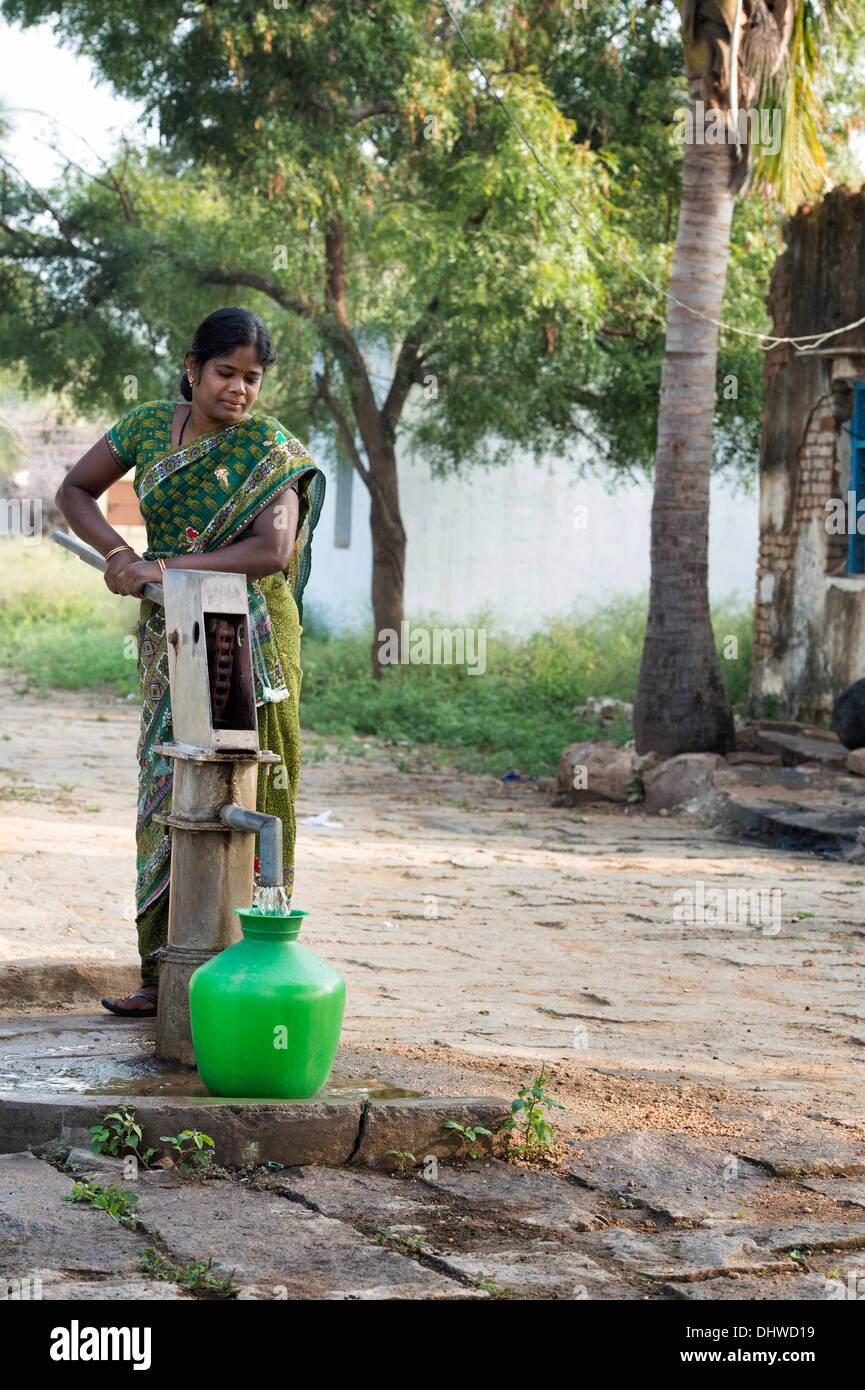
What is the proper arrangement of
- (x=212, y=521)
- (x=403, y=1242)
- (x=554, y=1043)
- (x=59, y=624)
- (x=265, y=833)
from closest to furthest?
1. (x=403, y=1242)
2. (x=265, y=833)
3. (x=212, y=521)
4. (x=554, y=1043)
5. (x=59, y=624)

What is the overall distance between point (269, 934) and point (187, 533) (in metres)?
1.12

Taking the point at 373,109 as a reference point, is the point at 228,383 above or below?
below

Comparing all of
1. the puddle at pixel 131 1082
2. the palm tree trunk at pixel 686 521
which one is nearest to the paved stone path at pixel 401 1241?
the puddle at pixel 131 1082

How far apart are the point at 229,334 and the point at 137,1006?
175cm

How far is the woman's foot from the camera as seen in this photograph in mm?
4035

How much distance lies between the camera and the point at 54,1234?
278 centimetres

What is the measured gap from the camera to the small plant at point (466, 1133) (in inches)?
131

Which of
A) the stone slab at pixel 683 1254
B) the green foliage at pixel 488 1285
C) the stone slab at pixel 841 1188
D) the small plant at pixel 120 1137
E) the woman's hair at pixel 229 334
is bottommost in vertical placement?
the stone slab at pixel 841 1188

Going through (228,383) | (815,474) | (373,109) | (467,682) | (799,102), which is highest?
(373,109)

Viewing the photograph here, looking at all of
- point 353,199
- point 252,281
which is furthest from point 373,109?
point 252,281

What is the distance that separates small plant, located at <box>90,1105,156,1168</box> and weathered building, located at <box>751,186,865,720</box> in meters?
9.09

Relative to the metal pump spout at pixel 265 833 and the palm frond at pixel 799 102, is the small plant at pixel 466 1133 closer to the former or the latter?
the metal pump spout at pixel 265 833

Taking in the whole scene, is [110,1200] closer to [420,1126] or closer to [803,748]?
[420,1126]

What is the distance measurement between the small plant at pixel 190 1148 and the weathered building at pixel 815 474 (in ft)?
29.6
